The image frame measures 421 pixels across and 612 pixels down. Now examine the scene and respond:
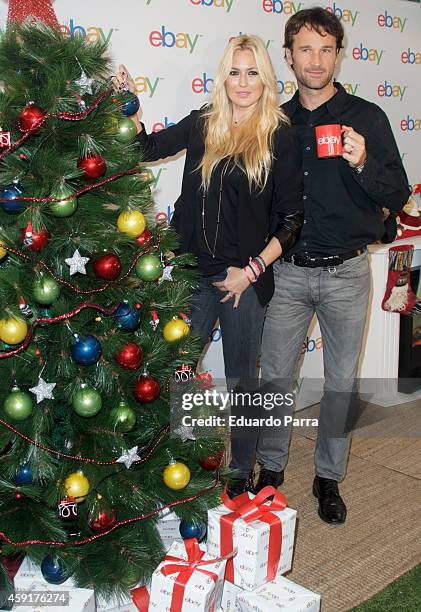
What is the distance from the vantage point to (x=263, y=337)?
2.60 metres

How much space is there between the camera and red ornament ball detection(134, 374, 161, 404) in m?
1.74

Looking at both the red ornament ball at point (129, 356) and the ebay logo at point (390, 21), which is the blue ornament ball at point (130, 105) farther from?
the ebay logo at point (390, 21)

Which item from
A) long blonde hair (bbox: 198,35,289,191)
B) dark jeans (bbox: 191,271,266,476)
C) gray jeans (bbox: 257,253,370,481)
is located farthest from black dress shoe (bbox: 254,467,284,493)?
long blonde hair (bbox: 198,35,289,191)

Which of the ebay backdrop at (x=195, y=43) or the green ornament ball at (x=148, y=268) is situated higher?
the ebay backdrop at (x=195, y=43)

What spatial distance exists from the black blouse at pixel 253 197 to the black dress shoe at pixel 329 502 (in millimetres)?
838

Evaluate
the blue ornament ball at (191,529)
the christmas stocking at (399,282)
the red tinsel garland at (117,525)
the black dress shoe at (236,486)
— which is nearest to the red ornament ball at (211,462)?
the red tinsel garland at (117,525)

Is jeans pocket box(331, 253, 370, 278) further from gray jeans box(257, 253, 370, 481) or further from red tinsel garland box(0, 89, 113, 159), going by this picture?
red tinsel garland box(0, 89, 113, 159)

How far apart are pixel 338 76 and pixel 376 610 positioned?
275 cm

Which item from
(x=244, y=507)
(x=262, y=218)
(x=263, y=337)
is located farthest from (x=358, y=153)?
(x=244, y=507)

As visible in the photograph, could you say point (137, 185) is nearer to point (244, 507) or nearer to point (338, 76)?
point (244, 507)

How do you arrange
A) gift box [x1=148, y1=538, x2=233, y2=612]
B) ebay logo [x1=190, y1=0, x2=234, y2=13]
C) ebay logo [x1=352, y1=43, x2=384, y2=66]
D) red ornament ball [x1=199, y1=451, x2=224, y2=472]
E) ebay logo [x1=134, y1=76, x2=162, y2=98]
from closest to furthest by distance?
1. gift box [x1=148, y1=538, x2=233, y2=612]
2. red ornament ball [x1=199, y1=451, x2=224, y2=472]
3. ebay logo [x1=134, y1=76, x2=162, y2=98]
4. ebay logo [x1=190, y1=0, x2=234, y2=13]
5. ebay logo [x1=352, y1=43, x2=384, y2=66]

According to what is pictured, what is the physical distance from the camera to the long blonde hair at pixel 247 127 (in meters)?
2.18

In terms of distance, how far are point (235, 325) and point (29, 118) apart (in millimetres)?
1056

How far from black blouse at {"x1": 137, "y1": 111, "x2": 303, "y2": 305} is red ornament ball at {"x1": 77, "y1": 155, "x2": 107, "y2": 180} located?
59cm
